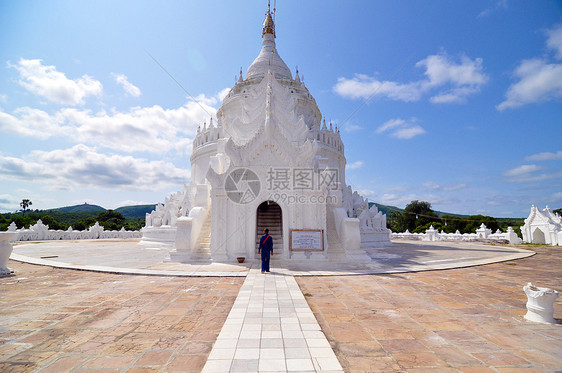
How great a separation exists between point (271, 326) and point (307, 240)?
8379 millimetres

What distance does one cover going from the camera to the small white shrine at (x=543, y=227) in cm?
2775

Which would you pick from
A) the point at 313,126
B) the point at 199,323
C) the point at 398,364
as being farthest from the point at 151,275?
the point at 313,126

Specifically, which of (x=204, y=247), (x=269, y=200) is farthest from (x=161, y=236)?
(x=269, y=200)

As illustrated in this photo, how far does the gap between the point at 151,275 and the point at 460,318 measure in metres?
9.63

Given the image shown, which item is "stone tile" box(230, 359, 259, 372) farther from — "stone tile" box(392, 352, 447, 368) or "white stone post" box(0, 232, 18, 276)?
"white stone post" box(0, 232, 18, 276)

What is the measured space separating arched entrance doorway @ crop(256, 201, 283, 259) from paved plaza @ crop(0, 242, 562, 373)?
568cm

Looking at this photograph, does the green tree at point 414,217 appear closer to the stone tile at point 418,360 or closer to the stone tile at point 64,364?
the stone tile at point 418,360

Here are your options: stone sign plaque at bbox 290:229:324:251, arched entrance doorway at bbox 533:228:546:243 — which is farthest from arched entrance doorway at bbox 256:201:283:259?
arched entrance doorway at bbox 533:228:546:243

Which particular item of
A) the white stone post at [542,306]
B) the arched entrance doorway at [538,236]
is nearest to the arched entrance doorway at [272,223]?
the white stone post at [542,306]

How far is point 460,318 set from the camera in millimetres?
5496

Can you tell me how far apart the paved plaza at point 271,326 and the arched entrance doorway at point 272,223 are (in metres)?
5.68

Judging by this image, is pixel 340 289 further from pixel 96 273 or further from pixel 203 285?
pixel 96 273

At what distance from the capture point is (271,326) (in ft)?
16.0

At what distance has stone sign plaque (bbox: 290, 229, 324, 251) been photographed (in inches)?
514
